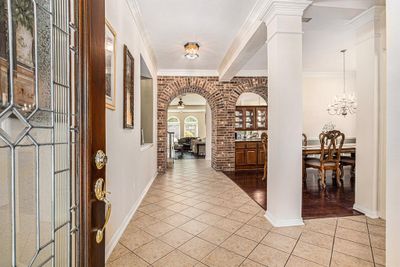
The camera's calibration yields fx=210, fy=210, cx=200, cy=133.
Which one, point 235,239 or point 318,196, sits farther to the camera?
point 318,196

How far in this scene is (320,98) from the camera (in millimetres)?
6500

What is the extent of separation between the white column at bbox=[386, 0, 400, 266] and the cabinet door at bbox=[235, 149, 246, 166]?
5042 mm

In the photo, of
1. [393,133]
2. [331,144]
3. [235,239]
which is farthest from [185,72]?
[393,133]

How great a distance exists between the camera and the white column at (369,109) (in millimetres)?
2666

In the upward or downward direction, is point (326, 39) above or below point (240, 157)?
above

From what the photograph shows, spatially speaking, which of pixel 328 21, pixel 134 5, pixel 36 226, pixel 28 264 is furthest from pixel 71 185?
pixel 328 21

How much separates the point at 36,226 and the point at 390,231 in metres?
1.50

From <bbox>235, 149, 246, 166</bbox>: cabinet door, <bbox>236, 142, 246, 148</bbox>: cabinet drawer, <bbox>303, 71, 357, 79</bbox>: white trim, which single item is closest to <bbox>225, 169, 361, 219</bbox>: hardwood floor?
<bbox>235, 149, 246, 166</bbox>: cabinet door

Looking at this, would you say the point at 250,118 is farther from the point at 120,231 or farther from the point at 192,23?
the point at 120,231

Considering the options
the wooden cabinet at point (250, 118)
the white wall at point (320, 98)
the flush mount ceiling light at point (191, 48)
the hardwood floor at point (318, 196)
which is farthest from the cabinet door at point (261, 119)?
the flush mount ceiling light at point (191, 48)

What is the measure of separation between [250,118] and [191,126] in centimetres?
762

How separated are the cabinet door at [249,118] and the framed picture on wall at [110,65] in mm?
5441

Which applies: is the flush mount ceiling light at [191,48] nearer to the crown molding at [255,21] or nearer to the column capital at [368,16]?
the crown molding at [255,21]

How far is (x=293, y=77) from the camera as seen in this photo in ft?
7.93
